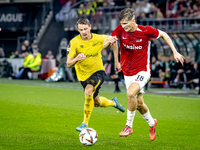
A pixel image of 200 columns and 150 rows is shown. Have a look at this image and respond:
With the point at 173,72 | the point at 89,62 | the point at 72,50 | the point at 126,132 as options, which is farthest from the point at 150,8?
the point at 126,132

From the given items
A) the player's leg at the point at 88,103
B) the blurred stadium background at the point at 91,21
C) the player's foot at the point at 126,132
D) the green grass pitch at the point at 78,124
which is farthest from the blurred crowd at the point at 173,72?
the player's foot at the point at 126,132

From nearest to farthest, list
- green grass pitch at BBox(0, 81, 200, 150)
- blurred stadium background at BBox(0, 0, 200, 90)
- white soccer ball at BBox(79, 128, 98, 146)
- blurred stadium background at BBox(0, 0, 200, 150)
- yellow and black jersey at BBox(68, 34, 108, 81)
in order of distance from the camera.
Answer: white soccer ball at BBox(79, 128, 98, 146)
green grass pitch at BBox(0, 81, 200, 150)
blurred stadium background at BBox(0, 0, 200, 150)
yellow and black jersey at BBox(68, 34, 108, 81)
blurred stadium background at BBox(0, 0, 200, 90)

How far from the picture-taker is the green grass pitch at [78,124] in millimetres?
5445

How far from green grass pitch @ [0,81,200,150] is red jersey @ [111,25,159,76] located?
3.88ft

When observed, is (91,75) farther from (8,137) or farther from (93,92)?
(8,137)

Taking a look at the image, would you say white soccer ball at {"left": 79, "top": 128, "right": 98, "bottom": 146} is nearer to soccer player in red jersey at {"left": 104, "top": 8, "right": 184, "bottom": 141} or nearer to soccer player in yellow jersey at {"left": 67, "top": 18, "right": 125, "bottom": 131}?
soccer player in red jersey at {"left": 104, "top": 8, "right": 184, "bottom": 141}

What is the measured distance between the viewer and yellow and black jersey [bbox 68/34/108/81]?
669 cm

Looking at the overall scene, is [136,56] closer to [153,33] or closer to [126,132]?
[153,33]

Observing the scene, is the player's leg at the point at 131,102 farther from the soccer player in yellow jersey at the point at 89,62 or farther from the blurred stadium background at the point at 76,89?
the soccer player in yellow jersey at the point at 89,62

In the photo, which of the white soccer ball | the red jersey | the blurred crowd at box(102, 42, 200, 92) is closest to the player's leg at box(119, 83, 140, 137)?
the red jersey

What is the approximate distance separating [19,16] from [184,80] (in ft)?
63.5

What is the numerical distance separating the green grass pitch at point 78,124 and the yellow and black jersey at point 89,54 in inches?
42.4

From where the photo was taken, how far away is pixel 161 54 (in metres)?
17.8

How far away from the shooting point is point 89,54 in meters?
6.79
